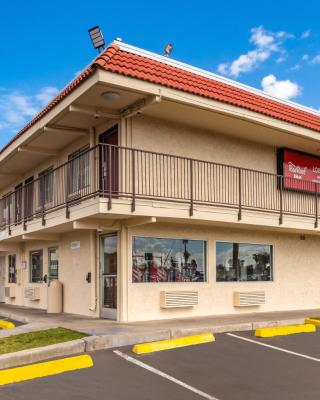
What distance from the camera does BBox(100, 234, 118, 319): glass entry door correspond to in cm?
1327

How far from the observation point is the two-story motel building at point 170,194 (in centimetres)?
1238

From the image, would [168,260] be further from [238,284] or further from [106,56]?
[106,56]

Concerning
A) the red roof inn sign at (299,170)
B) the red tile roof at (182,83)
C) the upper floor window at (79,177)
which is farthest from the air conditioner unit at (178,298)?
the red tile roof at (182,83)

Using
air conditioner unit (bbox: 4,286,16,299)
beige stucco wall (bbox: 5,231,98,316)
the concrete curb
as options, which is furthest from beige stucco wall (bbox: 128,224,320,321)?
air conditioner unit (bbox: 4,286,16,299)

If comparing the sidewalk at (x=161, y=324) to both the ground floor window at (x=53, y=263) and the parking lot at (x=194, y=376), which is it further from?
the ground floor window at (x=53, y=263)

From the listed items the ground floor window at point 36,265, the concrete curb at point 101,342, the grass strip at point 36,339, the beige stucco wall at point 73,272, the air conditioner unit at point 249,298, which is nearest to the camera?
the concrete curb at point 101,342

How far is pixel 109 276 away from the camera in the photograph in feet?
44.4

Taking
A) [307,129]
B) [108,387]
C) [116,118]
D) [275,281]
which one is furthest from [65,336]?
[307,129]

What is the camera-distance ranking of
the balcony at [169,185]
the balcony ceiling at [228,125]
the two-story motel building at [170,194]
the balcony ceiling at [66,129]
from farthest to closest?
1. the balcony ceiling at [228,125]
2. the balcony at [169,185]
3. the two-story motel building at [170,194]
4. the balcony ceiling at [66,129]

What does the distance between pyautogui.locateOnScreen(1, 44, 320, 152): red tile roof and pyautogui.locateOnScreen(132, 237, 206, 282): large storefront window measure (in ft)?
13.2

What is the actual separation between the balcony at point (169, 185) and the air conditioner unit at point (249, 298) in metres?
2.46

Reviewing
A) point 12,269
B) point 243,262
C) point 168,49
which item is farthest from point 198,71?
point 12,269

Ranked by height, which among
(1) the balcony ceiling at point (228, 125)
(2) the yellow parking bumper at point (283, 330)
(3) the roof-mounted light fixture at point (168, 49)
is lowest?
(2) the yellow parking bumper at point (283, 330)

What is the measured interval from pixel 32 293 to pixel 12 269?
409 centimetres
